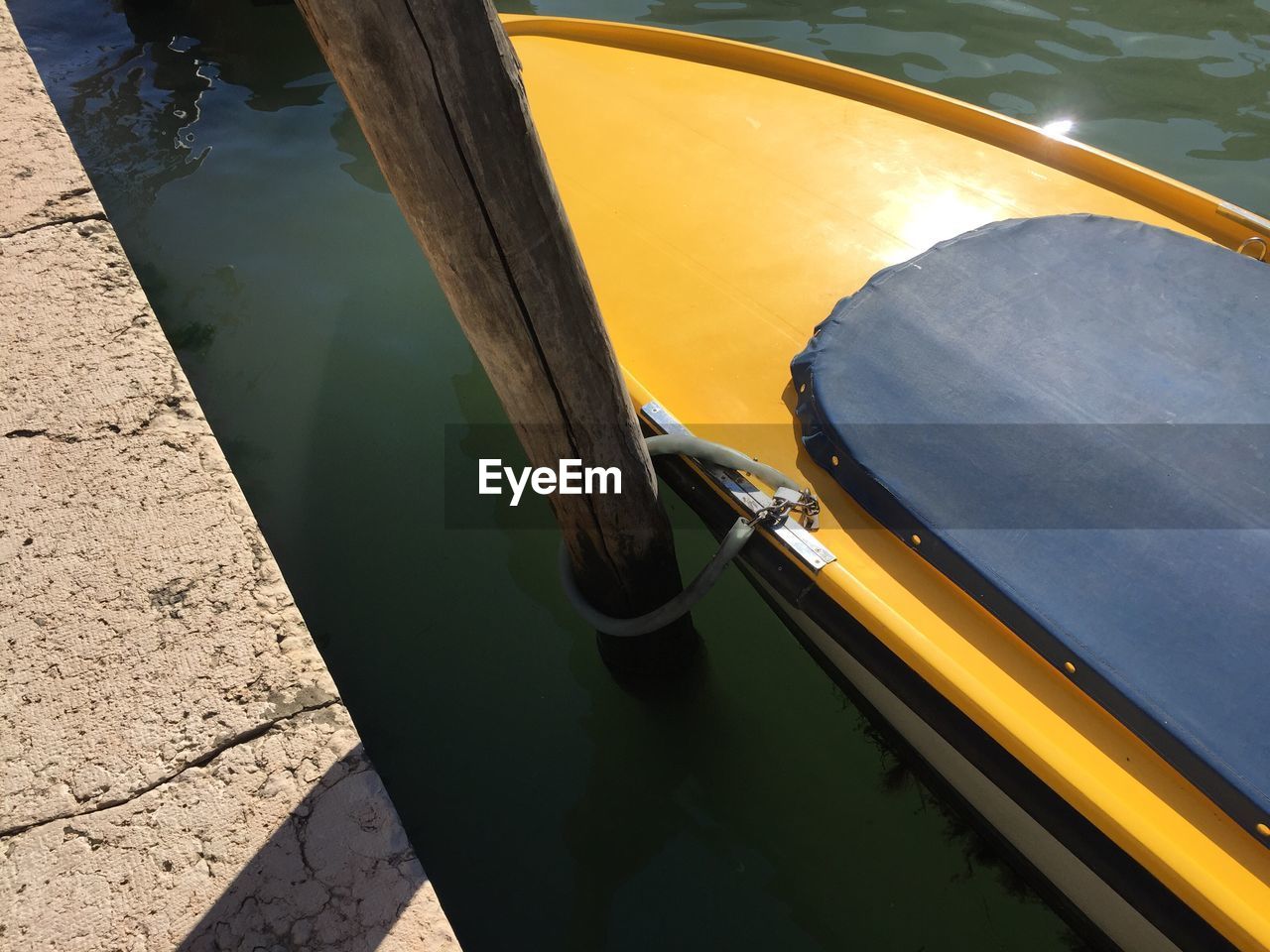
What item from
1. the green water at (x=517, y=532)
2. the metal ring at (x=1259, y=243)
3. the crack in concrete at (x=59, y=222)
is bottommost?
the green water at (x=517, y=532)

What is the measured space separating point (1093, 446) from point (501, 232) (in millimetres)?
1447

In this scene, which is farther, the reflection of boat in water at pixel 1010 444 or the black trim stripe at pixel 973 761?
the reflection of boat in water at pixel 1010 444

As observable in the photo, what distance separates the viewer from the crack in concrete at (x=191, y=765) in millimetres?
1805

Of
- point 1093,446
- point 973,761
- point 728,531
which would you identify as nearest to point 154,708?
point 728,531

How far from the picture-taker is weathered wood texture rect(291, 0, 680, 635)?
1.60 m

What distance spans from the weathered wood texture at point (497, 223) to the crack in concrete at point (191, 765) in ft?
2.51

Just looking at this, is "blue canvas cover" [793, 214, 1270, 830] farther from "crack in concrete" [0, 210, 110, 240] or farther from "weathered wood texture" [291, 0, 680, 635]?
"crack in concrete" [0, 210, 110, 240]

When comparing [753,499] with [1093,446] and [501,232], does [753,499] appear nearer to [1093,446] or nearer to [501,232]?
[1093,446]

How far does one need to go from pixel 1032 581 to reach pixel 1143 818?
51 centimetres

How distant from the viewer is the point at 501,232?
1843 mm

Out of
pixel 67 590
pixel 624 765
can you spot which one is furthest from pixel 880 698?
pixel 67 590

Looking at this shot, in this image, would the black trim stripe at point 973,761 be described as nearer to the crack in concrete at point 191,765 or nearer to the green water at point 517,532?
the green water at point 517,532

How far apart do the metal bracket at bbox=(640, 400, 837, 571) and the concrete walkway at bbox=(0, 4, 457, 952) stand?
41.0 inches

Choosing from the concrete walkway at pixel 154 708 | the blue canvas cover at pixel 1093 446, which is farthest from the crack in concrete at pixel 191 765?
the blue canvas cover at pixel 1093 446
